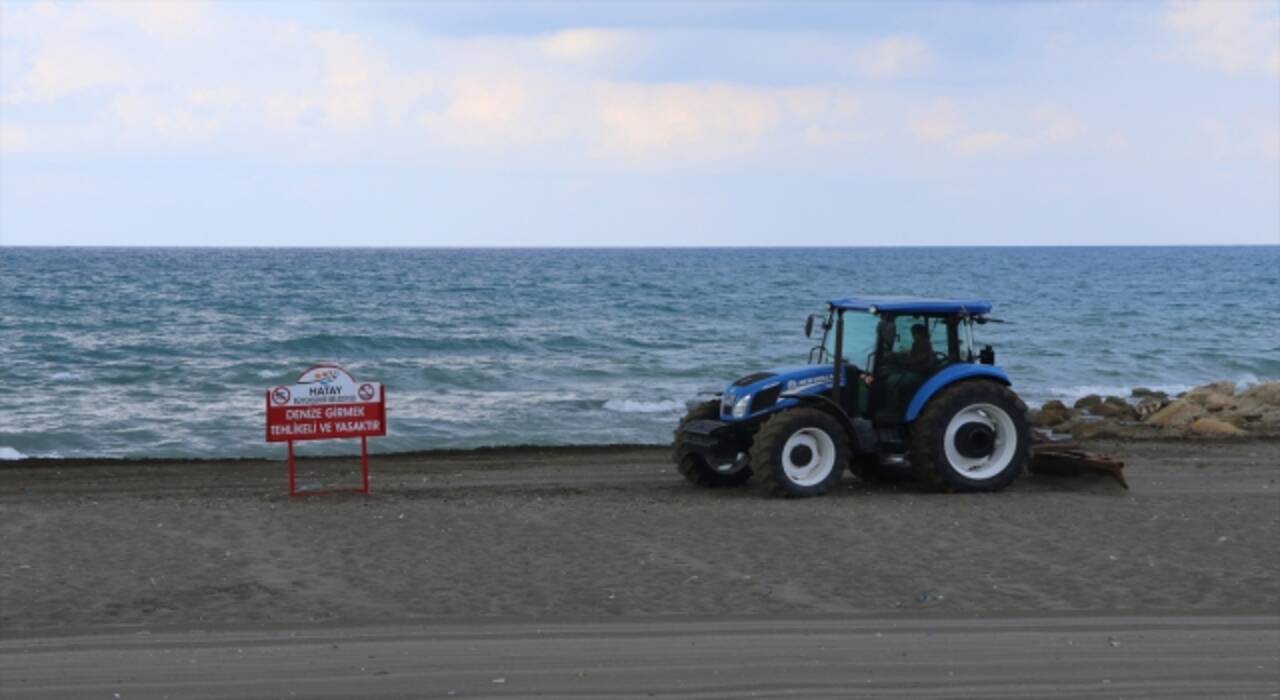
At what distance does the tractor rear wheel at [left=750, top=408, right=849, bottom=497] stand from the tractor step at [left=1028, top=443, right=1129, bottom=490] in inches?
94.0

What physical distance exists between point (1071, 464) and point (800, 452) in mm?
2986

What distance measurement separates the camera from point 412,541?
442 inches

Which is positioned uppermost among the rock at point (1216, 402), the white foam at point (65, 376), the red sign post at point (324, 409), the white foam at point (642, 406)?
the red sign post at point (324, 409)

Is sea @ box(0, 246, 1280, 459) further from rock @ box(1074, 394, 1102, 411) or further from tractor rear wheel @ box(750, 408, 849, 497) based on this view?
tractor rear wheel @ box(750, 408, 849, 497)

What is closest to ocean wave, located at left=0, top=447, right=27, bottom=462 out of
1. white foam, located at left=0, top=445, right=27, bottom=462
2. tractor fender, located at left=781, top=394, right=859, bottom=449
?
white foam, located at left=0, top=445, right=27, bottom=462

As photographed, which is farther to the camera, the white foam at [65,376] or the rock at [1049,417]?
the white foam at [65,376]

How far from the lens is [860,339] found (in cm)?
1366

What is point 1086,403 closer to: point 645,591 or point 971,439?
point 971,439

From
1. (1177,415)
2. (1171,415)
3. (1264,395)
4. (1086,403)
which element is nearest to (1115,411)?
(1086,403)

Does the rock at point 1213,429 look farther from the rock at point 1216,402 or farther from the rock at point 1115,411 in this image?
the rock at point 1216,402

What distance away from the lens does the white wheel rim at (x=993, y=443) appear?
13.5 m

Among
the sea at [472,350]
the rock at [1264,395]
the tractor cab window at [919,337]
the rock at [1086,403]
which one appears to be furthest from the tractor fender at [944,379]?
the rock at [1264,395]

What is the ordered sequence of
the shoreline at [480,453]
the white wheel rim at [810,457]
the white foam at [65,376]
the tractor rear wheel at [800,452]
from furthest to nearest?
1. the white foam at [65,376]
2. the shoreline at [480,453]
3. the white wheel rim at [810,457]
4. the tractor rear wheel at [800,452]

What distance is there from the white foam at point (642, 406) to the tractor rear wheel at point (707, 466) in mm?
10502
